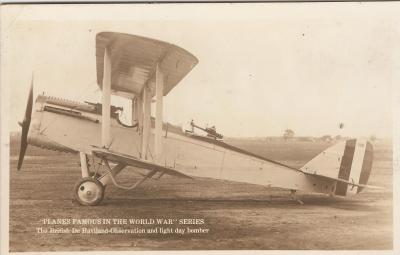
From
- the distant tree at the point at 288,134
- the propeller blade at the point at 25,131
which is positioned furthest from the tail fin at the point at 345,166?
the propeller blade at the point at 25,131

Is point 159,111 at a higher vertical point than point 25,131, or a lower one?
higher

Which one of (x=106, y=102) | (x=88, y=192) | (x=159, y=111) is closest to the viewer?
(x=106, y=102)

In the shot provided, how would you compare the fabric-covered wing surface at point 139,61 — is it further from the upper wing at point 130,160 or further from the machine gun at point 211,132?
the upper wing at point 130,160

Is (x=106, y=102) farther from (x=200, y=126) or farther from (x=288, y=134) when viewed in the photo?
(x=288, y=134)

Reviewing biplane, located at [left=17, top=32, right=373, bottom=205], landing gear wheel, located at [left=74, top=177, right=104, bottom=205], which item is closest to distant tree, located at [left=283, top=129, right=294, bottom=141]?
biplane, located at [left=17, top=32, right=373, bottom=205]

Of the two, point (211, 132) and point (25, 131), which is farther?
point (211, 132)

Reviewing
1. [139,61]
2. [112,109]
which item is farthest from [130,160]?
[139,61]

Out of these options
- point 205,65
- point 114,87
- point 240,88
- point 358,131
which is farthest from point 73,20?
point 358,131

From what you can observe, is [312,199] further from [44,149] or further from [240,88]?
[44,149]
